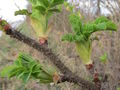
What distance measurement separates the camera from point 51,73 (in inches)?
43.2

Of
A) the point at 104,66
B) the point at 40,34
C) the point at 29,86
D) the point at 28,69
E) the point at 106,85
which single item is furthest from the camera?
the point at 29,86

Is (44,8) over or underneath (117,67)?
over

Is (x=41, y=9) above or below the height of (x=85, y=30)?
above

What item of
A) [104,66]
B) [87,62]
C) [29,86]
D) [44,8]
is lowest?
[29,86]

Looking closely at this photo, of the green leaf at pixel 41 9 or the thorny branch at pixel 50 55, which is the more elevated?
the green leaf at pixel 41 9

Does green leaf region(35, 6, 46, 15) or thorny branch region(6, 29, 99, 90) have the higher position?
green leaf region(35, 6, 46, 15)

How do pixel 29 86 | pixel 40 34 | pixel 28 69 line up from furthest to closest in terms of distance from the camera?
pixel 29 86 → pixel 40 34 → pixel 28 69

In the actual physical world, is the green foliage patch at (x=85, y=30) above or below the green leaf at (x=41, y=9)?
below

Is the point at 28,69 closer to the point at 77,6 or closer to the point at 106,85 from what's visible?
the point at 106,85

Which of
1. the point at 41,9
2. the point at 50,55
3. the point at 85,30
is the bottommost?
the point at 50,55

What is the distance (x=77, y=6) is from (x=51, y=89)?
906mm

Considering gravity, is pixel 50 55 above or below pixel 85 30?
below

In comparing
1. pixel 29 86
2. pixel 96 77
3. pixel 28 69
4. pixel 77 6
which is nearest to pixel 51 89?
pixel 29 86

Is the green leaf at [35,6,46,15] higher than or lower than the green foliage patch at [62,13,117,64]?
higher
